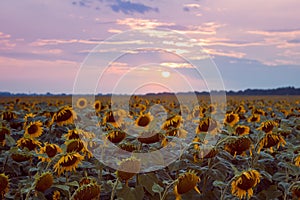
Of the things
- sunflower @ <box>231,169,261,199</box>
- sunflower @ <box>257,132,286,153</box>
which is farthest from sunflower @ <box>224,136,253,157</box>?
sunflower @ <box>231,169,261,199</box>

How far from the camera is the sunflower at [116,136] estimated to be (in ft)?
12.5

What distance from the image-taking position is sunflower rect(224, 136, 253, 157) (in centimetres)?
366

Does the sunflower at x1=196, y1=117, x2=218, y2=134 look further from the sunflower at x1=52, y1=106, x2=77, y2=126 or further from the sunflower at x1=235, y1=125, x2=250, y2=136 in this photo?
the sunflower at x1=52, y1=106, x2=77, y2=126

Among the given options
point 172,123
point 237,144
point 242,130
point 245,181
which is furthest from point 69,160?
point 242,130

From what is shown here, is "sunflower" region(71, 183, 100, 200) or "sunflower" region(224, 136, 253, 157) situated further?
"sunflower" region(224, 136, 253, 157)

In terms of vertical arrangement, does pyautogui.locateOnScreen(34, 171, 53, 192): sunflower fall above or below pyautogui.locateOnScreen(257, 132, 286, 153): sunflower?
below

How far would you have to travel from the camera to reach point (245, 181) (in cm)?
297

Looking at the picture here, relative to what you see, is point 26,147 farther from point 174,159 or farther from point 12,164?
point 174,159

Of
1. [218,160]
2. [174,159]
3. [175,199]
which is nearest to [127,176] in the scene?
[175,199]

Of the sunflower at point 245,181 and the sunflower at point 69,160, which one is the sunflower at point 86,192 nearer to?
the sunflower at point 69,160

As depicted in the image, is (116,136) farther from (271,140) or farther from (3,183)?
(271,140)

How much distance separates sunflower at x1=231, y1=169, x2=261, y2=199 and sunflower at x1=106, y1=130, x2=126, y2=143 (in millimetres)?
1100

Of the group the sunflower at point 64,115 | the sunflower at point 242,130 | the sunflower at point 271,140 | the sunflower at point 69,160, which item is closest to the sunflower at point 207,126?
the sunflower at point 242,130

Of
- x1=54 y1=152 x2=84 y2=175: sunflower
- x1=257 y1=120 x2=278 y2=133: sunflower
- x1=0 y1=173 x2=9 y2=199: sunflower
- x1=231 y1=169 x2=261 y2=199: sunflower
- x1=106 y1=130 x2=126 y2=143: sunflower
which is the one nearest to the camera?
x1=231 y1=169 x2=261 y2=199: sunflower
